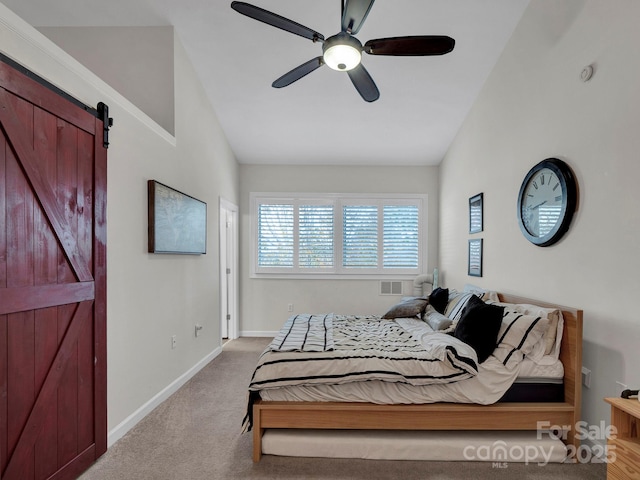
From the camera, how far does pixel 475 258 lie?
12.9ft

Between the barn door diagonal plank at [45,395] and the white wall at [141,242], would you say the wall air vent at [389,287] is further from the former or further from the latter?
the barn door diagonal plank at [45,395]

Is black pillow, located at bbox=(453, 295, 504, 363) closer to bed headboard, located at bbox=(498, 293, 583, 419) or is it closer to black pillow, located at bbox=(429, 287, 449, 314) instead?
bed headboard, located at bbox=(498, 293, 583, 419)

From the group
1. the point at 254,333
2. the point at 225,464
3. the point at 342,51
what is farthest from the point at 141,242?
the point at 254,333

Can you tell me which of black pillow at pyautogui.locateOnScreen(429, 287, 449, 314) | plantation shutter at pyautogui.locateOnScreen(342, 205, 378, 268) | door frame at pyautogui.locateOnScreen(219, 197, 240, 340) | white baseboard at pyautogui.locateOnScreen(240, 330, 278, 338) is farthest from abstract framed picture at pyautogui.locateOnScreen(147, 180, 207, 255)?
black pillow at pyautogui.locateOnScreen(429, 287, 449, 314)

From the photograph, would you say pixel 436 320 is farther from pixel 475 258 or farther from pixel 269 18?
pixel 269 18

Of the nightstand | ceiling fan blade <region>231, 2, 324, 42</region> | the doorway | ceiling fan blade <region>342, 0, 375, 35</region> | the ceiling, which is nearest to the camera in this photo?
the nightstand

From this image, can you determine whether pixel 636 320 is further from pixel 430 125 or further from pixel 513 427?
pixel 430 125

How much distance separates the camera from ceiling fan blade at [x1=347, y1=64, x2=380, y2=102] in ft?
7.99

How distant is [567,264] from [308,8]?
2.80 m

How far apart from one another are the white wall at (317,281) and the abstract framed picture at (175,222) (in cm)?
154

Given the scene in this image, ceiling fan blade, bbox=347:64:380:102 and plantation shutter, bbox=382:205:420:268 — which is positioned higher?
ceiling fan blade, bbox=347:64:380:102

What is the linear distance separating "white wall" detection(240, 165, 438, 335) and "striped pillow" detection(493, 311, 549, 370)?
296cm

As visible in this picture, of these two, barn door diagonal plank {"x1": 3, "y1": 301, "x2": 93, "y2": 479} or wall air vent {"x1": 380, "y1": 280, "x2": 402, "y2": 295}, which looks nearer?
barn door diagonal plank {"x1": 3, "y1": 301, "x2": 93, "y2": 479}

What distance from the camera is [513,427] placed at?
2.26 meters
